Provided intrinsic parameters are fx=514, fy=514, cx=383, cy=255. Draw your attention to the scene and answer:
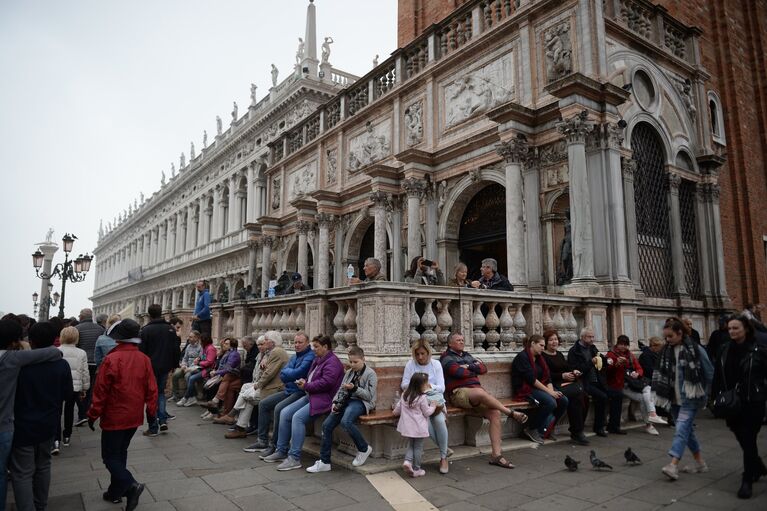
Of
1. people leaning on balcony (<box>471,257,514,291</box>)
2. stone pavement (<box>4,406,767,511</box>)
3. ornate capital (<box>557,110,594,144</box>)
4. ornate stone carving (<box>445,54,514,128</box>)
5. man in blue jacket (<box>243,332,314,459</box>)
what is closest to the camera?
stone pavement (<box>4,406,767,511</box>)

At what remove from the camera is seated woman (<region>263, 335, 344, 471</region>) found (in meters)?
6.10

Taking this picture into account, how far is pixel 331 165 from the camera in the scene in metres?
18.8

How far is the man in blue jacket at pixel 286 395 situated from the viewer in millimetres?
6742

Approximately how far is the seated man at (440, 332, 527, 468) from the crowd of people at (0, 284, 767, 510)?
2 cm

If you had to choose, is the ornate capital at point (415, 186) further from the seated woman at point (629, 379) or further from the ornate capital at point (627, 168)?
the seated woman at point (629, 379)

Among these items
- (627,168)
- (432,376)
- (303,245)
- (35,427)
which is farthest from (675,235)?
(35,427)

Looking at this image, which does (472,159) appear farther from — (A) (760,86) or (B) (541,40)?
(A) (760,86)

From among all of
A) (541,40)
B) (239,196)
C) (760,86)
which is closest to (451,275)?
(541,40)

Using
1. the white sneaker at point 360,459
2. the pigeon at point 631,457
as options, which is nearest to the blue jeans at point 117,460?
the white sneaker at point 360,459

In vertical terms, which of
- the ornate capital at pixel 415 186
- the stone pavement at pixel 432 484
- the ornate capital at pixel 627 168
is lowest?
the stone pavement at pixel 432 484

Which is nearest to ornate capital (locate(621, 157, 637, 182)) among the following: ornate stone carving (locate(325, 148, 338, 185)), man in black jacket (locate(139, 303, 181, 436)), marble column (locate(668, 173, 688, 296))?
marble column (locate(668, 173, 688, 296))

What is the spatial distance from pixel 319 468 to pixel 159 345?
12.7 feet

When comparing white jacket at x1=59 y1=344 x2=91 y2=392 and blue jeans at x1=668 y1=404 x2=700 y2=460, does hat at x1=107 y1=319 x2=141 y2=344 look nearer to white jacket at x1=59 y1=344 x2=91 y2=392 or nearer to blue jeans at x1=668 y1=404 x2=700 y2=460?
white jacket at x1=59 y1=344 x2=91 y2=392

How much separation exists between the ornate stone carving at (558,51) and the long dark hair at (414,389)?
8.10 metres
